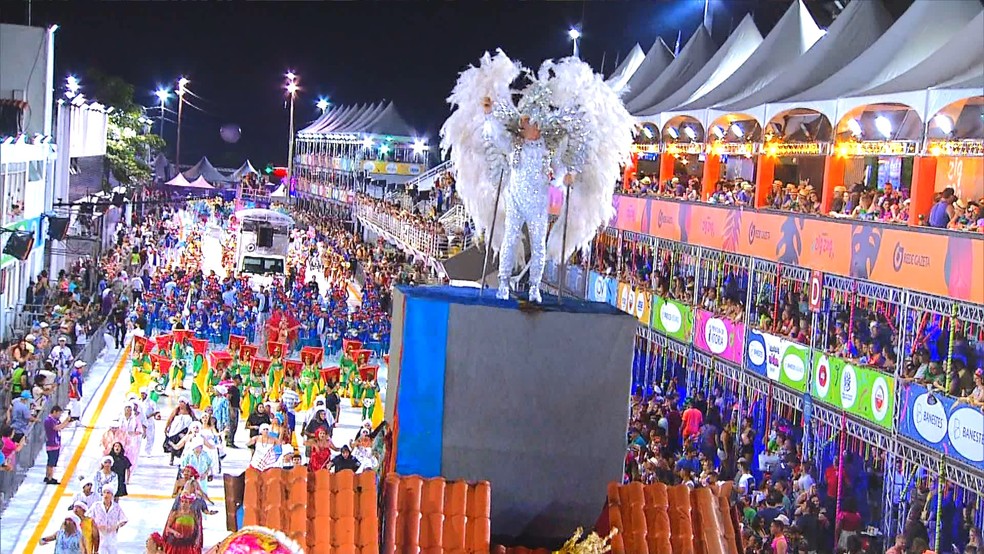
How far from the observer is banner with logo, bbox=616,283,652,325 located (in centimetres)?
2103

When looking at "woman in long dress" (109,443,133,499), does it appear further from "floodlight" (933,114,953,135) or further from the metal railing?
A: "floodlight" (933,114,953,135)

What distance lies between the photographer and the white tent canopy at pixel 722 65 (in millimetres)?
24625

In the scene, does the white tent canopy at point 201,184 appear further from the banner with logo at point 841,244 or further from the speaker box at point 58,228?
the banner with logo at point 841,244

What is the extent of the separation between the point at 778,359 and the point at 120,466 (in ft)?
25.8

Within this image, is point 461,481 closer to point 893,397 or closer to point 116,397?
point 893,397

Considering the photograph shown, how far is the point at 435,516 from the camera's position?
7.25 meters

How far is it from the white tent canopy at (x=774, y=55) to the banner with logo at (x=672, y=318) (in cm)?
380

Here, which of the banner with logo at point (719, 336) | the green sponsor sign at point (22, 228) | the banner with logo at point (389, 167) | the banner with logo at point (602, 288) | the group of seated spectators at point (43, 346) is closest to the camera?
the group of seated spectators at point (43, 346)

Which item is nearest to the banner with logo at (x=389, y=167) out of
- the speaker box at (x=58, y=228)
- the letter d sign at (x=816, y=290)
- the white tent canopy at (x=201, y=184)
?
the white tent canopy at (x=201, y=184)

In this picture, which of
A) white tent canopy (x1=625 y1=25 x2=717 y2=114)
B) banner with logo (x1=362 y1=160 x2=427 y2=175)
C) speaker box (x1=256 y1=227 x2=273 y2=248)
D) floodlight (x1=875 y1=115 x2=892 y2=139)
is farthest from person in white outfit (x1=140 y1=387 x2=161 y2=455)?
banner with logo (x1=362 y1=160 x2=427 y2=175)

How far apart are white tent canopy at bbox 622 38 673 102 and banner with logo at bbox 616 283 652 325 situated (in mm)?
8195

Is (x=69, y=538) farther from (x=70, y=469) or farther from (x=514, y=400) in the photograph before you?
(x=514, y=400)

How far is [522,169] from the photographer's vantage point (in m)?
8.93

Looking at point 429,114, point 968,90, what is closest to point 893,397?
point 968,90
